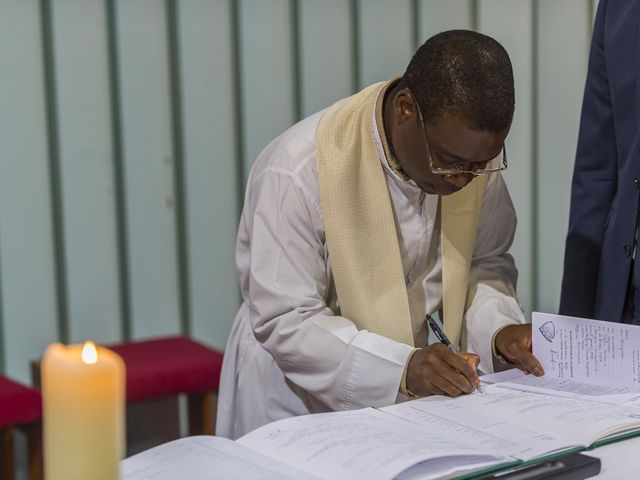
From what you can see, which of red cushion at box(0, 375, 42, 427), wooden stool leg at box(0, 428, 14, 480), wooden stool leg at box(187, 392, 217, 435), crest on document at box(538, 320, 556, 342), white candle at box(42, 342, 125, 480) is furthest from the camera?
wooden stool leg at box(187, 392, 217, 435)

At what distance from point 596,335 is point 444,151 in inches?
16.0

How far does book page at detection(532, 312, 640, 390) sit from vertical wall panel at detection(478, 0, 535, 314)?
7.29 feet

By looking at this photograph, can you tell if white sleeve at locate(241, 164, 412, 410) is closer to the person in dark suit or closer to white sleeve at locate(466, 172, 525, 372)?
white sleeve at locate(466, 172, 525, 372)

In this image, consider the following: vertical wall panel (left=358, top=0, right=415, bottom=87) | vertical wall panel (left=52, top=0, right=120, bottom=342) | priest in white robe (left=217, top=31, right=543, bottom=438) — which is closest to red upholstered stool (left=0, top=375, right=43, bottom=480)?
vertical wall panel (left=52, top=0, right=120, bottom=342)

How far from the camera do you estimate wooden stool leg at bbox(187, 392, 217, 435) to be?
10.1ft

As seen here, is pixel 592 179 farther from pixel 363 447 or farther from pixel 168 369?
pixel 168 369

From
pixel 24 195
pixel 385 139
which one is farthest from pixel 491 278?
pixel 24 195

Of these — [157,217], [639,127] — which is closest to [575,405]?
[639,127]

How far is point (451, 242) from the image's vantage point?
196 centimetres

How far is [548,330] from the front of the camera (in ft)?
5.54

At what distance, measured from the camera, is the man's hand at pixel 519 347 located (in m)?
1.73

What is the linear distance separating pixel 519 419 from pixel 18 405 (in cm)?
164

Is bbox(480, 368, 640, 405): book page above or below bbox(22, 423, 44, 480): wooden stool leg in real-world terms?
above

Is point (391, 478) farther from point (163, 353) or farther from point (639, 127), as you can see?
point (163, 353)
